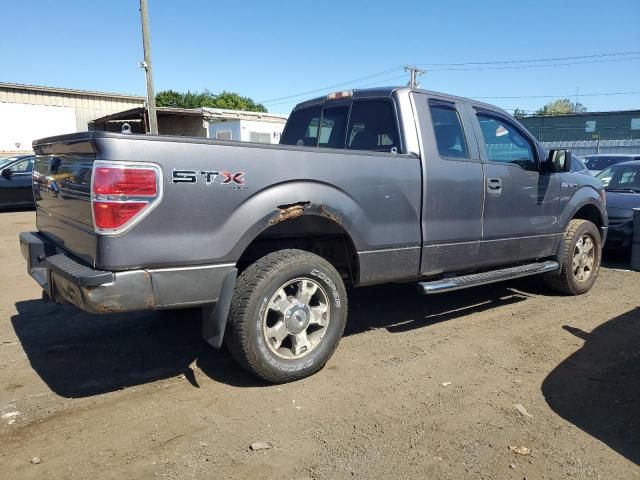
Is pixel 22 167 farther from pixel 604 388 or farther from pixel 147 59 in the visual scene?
pixel 604 388

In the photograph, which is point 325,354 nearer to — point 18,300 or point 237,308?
point 237,308

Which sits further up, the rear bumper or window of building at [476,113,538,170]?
window of building at [476,113,538,170]

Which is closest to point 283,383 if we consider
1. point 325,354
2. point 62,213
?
point 325,354

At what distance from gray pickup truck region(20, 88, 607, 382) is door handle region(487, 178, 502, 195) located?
16 mm

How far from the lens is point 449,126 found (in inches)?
183

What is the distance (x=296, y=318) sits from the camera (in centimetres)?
360

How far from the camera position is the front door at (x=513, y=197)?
482 centimetres

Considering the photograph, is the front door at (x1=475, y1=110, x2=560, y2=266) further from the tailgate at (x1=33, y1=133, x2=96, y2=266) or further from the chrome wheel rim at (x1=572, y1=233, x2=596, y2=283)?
the tailgate at (x1=33, y1=133, x2=96, y2=266)

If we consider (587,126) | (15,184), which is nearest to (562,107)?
(587,126)

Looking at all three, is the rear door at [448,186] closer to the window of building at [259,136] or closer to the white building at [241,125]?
the white building at [241,125]

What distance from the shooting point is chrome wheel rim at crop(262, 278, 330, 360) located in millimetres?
3533

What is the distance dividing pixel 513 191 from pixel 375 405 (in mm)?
2676

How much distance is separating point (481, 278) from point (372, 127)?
5.43 feet

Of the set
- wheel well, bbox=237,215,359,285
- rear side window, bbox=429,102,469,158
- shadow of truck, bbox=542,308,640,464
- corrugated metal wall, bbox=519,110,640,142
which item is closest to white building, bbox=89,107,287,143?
rear side window, bbox=429,102,469,158
